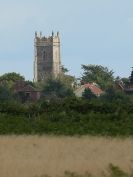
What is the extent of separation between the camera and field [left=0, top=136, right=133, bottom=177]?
1571 centimetres

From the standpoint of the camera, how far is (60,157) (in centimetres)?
1947

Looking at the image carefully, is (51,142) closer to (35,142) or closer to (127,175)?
(35,142)

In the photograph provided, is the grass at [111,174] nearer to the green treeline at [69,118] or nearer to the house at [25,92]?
the green treeline at [69,118]

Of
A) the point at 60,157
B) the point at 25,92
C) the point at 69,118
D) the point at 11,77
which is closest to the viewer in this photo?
the point at 60,157

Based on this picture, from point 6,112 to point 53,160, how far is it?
82.7 feet

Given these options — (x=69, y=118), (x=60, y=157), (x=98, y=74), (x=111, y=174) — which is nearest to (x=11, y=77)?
(x=98, y=74)

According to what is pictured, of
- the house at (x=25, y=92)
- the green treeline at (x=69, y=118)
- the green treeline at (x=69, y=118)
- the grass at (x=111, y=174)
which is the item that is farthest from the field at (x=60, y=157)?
the house at (x=25, y=92)

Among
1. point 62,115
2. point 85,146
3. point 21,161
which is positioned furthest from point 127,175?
point 62,115

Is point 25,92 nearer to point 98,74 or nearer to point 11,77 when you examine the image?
point 11,77

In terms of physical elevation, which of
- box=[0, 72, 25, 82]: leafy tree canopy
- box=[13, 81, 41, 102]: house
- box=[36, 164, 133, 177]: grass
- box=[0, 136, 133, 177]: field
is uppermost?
box=[0, 72, 25, 82]: leafy tree canopy

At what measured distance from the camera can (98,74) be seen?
559 ft

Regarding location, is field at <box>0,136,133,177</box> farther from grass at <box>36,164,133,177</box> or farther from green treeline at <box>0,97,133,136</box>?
green treeline at <box>0,97,133,136</box>

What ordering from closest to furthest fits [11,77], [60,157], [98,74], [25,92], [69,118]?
[60,157]
[69,118]
[25,92]
[11,77]
[98,74]

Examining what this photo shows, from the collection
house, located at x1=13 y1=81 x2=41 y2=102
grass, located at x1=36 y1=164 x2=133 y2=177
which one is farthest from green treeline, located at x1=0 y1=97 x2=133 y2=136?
house, located at x1=13 y1=81 x2=41 y2=102
